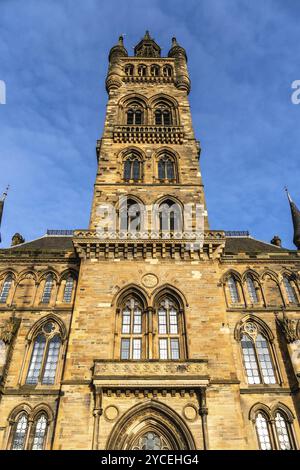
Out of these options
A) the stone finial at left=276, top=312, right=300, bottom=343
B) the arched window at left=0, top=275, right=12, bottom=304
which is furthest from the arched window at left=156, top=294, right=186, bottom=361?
the arched window at left=0, top=275, right=12, bottom=304

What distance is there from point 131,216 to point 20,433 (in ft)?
39.6

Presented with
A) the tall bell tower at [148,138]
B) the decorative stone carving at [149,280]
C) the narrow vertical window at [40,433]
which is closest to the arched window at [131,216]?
the tall bell tower at [148,138]

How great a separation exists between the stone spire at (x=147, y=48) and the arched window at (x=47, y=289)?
27.1m

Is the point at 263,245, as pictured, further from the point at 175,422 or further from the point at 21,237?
the point at 21,237

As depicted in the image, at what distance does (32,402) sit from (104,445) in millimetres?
4229

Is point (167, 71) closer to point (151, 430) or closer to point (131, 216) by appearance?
point (131, 216)

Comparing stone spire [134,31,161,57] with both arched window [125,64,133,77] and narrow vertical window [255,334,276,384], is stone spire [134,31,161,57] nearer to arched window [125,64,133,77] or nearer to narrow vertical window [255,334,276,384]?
arched window [125,64,133,77]

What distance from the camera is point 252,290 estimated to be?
21219mm

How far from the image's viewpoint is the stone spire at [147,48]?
39.0m

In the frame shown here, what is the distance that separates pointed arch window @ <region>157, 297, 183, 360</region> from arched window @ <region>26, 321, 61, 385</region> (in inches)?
199

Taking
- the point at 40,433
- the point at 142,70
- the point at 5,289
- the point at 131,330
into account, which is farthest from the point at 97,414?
the point at 142,70

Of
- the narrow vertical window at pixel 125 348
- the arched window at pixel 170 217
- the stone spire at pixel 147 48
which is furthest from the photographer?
the stone spire at pixel 147 48

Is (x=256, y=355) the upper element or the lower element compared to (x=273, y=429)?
upper

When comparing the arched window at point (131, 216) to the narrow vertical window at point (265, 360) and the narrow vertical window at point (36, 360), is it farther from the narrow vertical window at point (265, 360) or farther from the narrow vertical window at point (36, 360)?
the narrow vertical window at point (265, 360)
